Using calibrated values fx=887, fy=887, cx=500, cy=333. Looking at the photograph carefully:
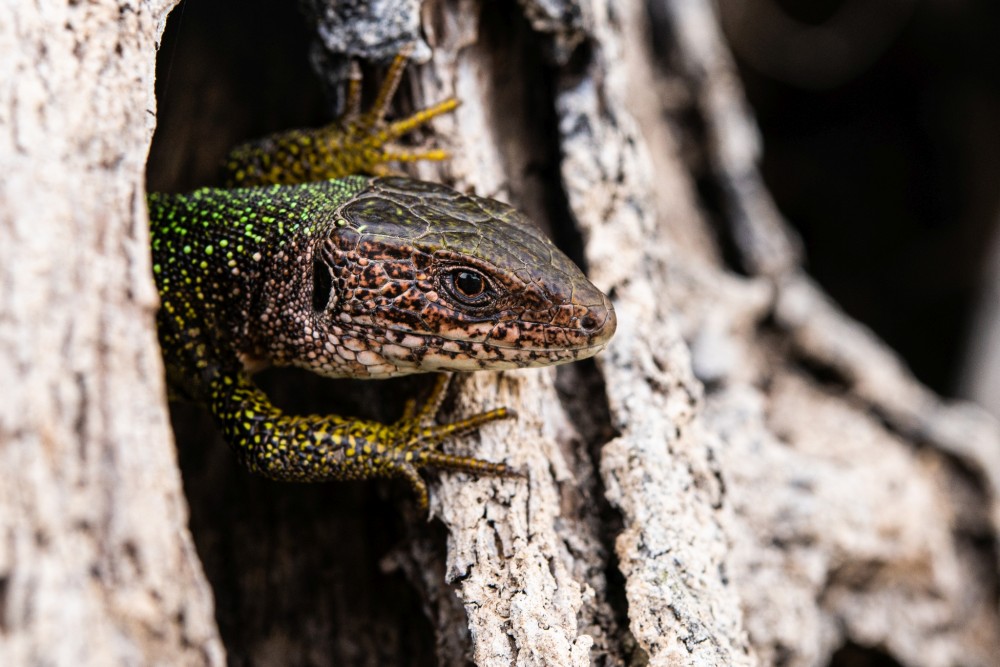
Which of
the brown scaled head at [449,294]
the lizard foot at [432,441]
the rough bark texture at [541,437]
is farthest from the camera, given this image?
the lizard foot at [432,441]

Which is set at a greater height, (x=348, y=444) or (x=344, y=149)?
(x=344, y=149)

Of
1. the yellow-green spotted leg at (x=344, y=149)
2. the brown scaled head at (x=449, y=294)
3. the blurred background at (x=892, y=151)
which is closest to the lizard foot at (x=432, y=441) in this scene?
the brown scaled head at (x=449, y=294)

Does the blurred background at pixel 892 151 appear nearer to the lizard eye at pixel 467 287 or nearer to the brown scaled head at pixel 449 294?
→ the brown scaled head at pixel 449 294

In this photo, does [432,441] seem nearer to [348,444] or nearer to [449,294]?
[348,444]

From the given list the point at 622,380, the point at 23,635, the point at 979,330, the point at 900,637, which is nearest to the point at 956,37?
the point at 979,330

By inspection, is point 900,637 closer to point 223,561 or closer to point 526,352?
point 526,352

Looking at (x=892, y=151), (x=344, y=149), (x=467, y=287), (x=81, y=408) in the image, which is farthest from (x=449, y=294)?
(x=892, y=151)
